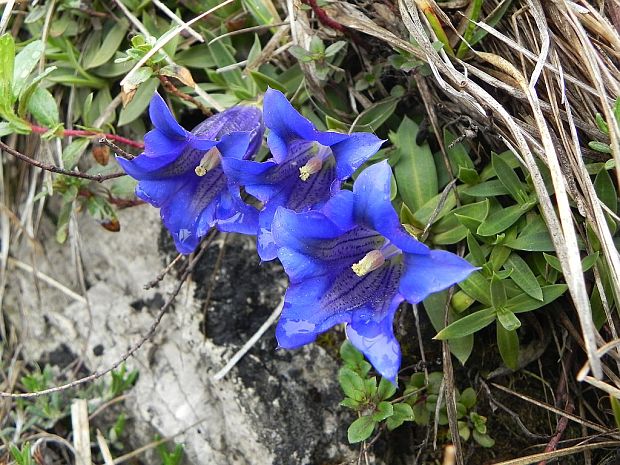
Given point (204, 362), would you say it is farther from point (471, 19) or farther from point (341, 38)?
point (471, 19)

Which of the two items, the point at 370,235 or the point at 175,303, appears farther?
the point at 175,303

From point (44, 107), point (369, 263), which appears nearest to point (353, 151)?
point (369, 263)

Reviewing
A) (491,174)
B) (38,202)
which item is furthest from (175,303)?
(491,174)

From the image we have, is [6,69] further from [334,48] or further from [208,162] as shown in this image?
[334,48]

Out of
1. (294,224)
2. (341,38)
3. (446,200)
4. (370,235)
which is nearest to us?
(294,224)

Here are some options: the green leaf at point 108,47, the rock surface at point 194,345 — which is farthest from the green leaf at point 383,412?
the green leaf at point 108,47
